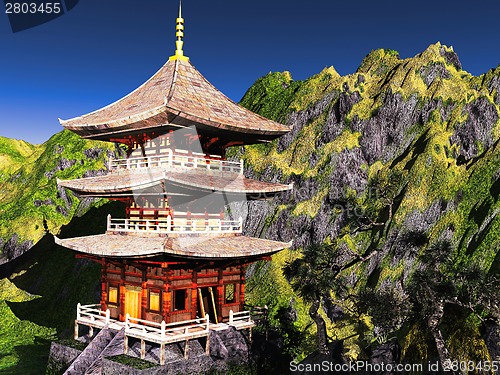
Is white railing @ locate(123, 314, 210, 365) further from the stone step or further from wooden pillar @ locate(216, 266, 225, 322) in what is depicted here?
wooden pillar @ locate(216, 266, 225, 322)

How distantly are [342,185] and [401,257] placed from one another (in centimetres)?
1342

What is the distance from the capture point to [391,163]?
57844 mm

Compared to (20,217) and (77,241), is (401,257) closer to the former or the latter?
(77,241)

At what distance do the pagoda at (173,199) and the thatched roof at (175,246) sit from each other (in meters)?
0.07

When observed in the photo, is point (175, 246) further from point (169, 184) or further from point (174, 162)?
point (174, 162)

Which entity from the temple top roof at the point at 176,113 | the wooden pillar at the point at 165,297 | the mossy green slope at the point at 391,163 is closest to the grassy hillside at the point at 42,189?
the mossy green slope at the point at 391,163

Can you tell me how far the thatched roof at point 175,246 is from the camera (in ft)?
83.3

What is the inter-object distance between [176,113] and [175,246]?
6698mm

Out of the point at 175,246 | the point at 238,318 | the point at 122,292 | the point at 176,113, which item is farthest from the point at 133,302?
the point at 176,113

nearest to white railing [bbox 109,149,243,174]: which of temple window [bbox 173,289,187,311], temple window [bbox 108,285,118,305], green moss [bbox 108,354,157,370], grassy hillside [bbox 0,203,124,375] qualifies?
temple window [bbox 173,289,187,311]

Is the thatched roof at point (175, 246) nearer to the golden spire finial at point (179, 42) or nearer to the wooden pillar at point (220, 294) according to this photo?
the wooden pillar at point (220, 294)

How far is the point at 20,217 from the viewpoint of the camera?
72.2m

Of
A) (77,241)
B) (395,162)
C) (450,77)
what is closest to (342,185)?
(395,162)

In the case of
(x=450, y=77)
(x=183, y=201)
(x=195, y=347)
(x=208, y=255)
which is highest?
(x=450, y=77)
